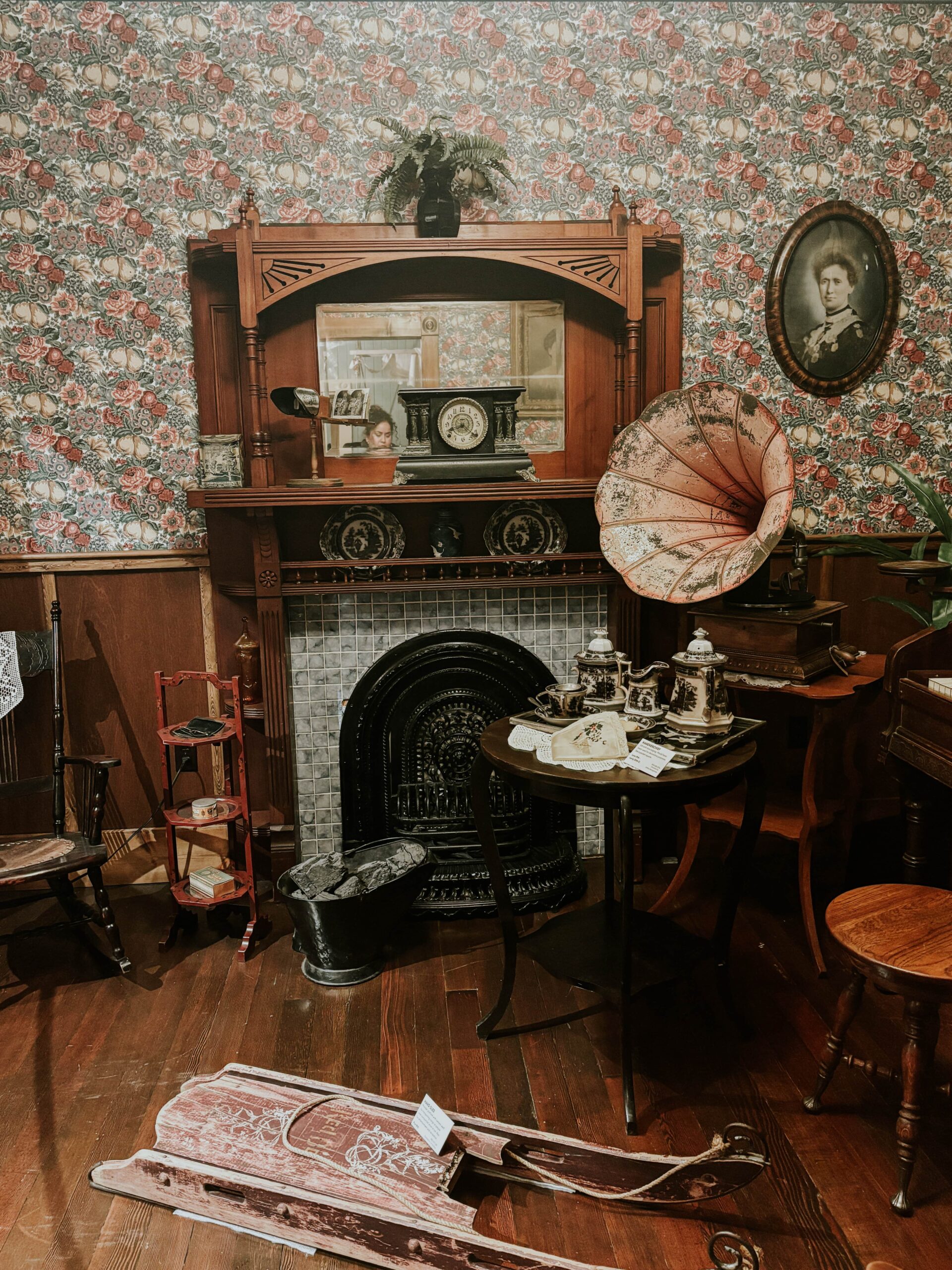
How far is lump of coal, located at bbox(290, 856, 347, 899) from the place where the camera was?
8.82 ft

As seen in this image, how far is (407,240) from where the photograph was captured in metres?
2.82

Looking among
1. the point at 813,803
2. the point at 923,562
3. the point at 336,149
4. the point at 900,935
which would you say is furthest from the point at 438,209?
the point at 900,935

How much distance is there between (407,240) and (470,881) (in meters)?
2.05

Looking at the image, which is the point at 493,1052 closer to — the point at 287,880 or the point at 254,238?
the point at 287,880

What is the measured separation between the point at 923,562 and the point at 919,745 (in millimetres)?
502

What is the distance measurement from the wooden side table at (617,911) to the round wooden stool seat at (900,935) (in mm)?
369

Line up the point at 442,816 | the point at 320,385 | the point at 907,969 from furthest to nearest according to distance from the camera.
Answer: the point at 442,816 → the point at 320,385 → the point at 907,969

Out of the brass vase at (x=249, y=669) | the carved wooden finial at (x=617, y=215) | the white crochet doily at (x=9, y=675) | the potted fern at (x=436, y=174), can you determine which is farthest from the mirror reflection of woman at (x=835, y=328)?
the white crochet doily at (x=9, y=675)

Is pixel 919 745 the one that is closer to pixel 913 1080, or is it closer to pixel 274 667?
pixel 913 1080

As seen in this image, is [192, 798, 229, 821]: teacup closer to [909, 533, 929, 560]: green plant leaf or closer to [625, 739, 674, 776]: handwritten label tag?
[625, 739, 674, 776]: handwritten label tag

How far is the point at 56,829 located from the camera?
2848 millimetres

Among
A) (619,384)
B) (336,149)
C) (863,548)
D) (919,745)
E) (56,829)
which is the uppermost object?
(336,149)

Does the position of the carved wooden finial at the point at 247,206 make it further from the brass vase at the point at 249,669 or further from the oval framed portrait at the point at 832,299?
the oval framed portrait at the point at 832,299

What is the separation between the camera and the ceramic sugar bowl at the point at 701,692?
86.6 inches
